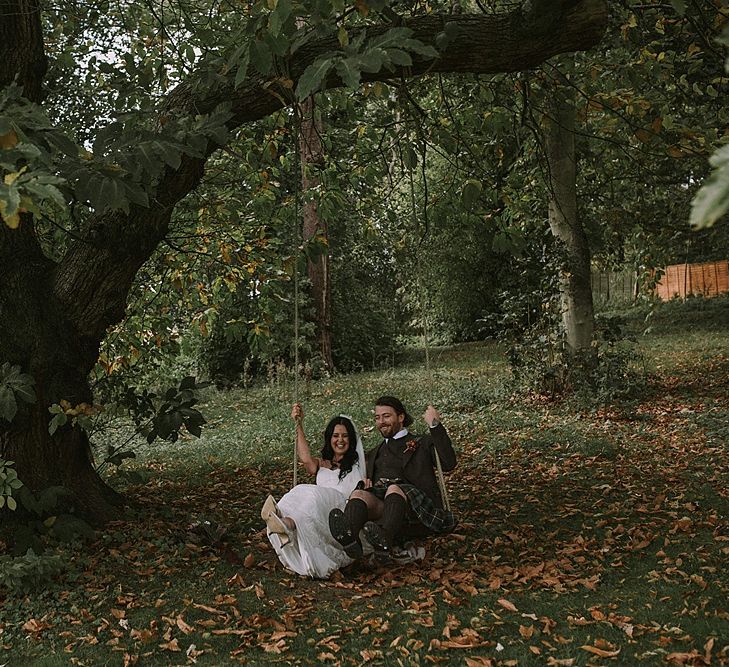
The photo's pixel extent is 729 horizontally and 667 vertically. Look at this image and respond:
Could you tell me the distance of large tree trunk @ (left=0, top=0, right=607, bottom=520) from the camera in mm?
5738

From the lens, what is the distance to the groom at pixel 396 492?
5.44m

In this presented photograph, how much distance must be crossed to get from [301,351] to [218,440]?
5097 millimetres

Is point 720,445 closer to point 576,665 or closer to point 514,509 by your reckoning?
point 514,509

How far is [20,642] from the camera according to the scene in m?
4.43

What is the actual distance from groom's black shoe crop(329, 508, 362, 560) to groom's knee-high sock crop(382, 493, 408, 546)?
0.20m

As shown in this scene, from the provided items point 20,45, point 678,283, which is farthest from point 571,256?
point 678,283

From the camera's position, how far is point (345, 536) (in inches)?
213

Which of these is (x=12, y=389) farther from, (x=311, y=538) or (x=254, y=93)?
(x=254, y=93)

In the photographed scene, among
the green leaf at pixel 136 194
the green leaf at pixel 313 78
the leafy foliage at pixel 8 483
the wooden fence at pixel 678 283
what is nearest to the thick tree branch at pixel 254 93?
the leafy foliage at pixel 8 483

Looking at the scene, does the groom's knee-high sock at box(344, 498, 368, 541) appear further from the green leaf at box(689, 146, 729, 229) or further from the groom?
the green leaf at box(689, 146, 729, 229)

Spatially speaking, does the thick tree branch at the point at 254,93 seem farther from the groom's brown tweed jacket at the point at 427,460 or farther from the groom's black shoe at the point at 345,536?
the groom's brown tweed jacket at the point at 427,460

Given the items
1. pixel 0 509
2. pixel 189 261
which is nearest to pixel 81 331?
pixel 0 509

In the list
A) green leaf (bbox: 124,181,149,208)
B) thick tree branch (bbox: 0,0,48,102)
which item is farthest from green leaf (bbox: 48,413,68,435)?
thick tree branch (bbox: 0,0,48,102)

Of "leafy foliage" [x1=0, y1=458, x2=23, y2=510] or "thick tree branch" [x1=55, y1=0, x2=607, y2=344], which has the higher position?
"thick tree branch" [x1=55, y1=0, x2=607, y2=344]
